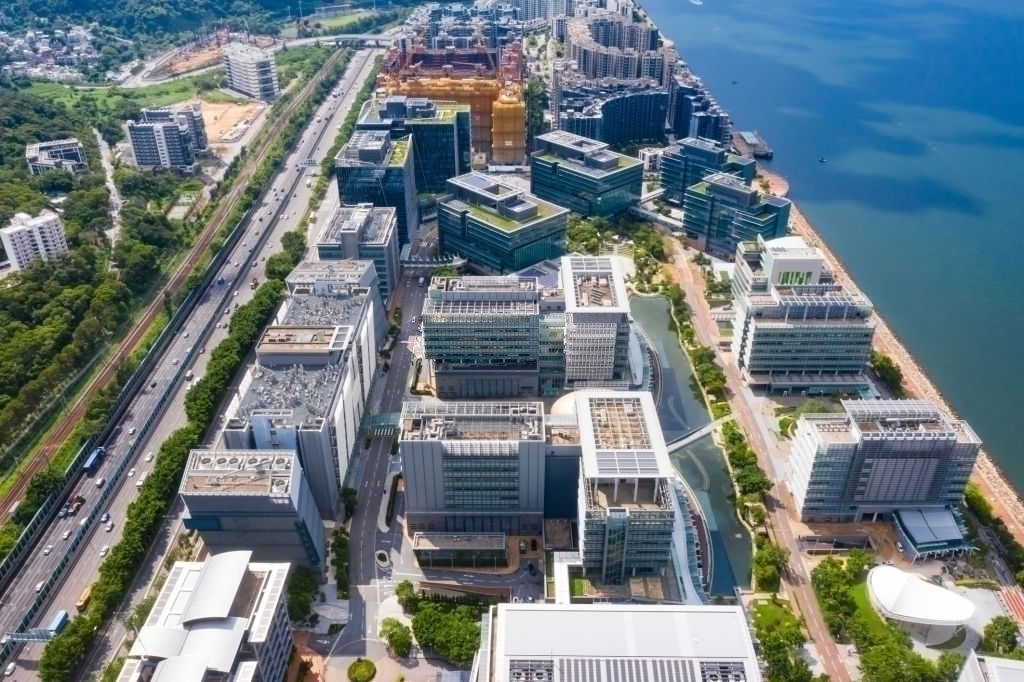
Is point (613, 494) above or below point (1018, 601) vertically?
above

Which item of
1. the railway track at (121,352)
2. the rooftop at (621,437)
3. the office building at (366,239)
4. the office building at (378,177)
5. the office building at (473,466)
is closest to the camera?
the rooftop at (621,437)

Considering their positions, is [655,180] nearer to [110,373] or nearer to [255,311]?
[255,311]

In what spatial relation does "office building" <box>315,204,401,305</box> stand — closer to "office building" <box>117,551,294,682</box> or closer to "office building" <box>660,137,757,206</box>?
"office building" <box>117,551,294,682</box>

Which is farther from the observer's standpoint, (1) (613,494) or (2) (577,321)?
(2) (577,321)

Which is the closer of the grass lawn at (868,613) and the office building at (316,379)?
the grass lawn at (868,613)

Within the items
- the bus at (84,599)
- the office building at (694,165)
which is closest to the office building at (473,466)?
the bus at (84,599)

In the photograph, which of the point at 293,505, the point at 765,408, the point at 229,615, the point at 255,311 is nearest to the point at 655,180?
the point at 765,408

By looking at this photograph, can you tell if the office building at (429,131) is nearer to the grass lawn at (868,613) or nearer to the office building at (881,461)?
the office building at (881,461)
